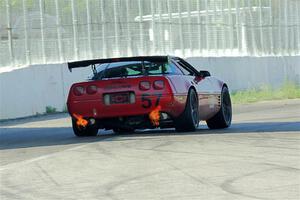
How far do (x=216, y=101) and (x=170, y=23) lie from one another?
50.0 ft

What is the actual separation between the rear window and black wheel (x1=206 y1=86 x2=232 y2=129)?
157 centimetres

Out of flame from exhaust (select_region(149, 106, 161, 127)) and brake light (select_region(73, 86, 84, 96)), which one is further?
brake light (select_region(73, 86, 84, 96))

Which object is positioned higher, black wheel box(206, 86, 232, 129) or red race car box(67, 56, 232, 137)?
red race car box(67, 56, 232, 137)

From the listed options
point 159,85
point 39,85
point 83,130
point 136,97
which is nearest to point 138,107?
point 136,97

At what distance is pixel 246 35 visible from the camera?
110 feet

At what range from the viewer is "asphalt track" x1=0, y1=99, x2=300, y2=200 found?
8094 millimetres

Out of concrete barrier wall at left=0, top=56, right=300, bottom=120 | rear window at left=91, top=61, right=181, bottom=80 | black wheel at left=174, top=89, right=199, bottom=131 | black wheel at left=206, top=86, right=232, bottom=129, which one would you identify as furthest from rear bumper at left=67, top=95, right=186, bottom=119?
concrete barrier wall at left=0, top=56, right=300, bottom=120

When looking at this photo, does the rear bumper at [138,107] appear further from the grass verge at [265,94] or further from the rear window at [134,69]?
the grass verge at [265,94]

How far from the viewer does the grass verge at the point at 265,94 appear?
2918 cm

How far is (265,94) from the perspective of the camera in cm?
3091

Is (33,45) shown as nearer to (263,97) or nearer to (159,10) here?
(159,10)

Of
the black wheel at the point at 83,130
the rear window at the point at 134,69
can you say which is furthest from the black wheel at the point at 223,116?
the black wheel at the point at 83,130

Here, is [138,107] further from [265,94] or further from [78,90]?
[265,94]

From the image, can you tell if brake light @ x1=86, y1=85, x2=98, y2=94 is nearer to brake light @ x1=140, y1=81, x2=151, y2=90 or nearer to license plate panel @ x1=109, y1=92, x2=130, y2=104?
license plate panel @ x1=109, y1=92, x2=130, y2=104
